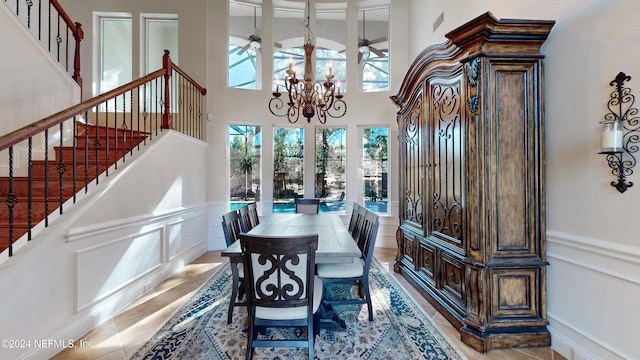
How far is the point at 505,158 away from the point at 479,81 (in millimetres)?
673

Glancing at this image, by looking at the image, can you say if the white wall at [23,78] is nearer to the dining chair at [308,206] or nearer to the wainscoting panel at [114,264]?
the wainscoting panel at [114,264]

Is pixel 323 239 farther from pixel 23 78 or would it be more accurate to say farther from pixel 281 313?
pixel 23 78

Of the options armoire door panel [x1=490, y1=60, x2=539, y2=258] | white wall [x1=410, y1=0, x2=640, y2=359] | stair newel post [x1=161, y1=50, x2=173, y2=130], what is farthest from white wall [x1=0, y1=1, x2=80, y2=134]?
white wall [x1=410, y1=0, x2=640, y2=359]

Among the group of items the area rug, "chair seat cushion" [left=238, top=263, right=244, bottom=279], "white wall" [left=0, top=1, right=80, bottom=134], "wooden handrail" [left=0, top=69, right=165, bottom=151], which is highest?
"white wall" [left=0, top=1, right=80, bottom=134]

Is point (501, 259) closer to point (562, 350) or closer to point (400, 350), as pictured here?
point (562, 350)

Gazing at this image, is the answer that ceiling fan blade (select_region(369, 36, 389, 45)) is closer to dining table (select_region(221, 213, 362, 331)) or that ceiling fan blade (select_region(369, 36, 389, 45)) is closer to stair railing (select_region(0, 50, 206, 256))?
stair railing (select_region(0, 50, 206, 256))

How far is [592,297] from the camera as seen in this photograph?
6.00ft

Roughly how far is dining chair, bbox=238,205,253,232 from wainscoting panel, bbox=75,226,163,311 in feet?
3.97

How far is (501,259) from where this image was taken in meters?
2.13

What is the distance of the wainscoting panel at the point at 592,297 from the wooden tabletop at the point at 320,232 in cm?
160

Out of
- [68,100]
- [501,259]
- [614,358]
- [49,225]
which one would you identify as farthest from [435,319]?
[68,100]

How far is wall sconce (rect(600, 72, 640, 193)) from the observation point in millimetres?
1581

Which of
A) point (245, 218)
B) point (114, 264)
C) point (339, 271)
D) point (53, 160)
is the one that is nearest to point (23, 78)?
point (53, 160)

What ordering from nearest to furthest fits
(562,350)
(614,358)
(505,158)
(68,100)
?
(614,358), (562,350), (505,158), (68,100)
